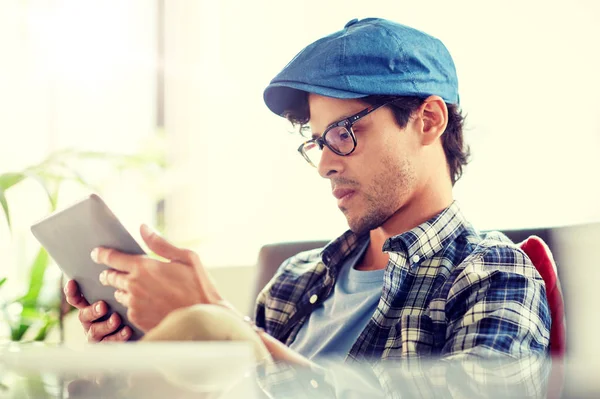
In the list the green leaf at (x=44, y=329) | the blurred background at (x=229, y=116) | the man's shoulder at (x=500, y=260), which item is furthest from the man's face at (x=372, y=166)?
the green leaf at (x=44, y=329)

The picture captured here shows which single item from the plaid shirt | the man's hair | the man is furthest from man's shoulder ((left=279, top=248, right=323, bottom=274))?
the man's hair

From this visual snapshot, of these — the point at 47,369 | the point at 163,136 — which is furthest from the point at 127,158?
the point at 47,369

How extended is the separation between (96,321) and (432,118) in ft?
2.18

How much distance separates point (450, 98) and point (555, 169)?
0.82 m

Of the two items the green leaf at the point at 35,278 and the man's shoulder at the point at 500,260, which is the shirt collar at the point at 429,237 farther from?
the green leaf at the point at 35,278

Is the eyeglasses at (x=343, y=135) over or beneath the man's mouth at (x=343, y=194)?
over

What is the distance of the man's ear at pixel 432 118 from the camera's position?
1130 millimetres

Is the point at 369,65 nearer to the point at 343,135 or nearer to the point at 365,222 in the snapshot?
the point at 343,135

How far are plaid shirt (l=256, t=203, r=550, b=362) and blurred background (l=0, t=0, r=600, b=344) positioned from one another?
0.69 metres

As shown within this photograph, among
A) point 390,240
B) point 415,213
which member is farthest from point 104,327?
point 415,213

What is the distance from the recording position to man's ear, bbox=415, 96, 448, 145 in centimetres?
113

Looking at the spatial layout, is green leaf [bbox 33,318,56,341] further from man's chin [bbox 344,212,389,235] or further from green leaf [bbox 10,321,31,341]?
man's chin [bbox 344,212,389,235]

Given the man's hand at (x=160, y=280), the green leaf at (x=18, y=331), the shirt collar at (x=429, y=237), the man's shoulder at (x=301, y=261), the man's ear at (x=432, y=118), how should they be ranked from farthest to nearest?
1. the green leaf at (x=18, y=331)
2. the man's shoulder at (x=301, y=261)
3. the man's ear at (x=432, y=118)
4. the shirt collar at (x=429, y=237)
5. the man's hand at (x=160, y=280)

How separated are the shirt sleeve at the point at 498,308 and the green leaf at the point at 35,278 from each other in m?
0.96
